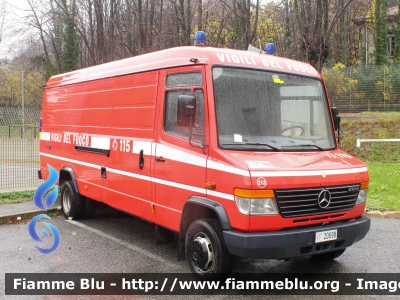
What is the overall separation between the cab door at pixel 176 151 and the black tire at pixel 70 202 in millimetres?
2900

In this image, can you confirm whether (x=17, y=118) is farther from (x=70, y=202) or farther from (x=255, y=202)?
(x=255, y=202)

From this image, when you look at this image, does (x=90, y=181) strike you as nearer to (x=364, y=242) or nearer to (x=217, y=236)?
(x=217, y=236)

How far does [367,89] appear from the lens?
18125mm

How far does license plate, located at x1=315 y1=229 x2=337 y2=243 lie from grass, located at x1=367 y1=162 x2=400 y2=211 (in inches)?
172

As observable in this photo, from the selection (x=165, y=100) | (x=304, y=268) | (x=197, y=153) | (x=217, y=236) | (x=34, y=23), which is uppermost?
(x=34, y=23)

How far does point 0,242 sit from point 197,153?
3829mm

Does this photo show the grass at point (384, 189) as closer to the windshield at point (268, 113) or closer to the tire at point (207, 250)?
the windshield at point (268, 113)

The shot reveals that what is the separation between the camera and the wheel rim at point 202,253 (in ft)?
15.9

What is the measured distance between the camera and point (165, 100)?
225 inches

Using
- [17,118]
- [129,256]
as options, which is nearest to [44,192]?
[129,256]

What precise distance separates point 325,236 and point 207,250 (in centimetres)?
130

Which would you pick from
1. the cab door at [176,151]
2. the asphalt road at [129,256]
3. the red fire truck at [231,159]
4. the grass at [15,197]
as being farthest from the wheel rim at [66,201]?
the cab door at [176,151]

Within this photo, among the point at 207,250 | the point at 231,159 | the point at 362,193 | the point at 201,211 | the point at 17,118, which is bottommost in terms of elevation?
the point at 207,250

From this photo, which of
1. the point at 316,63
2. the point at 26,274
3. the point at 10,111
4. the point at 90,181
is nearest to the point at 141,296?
the point at 26,274
